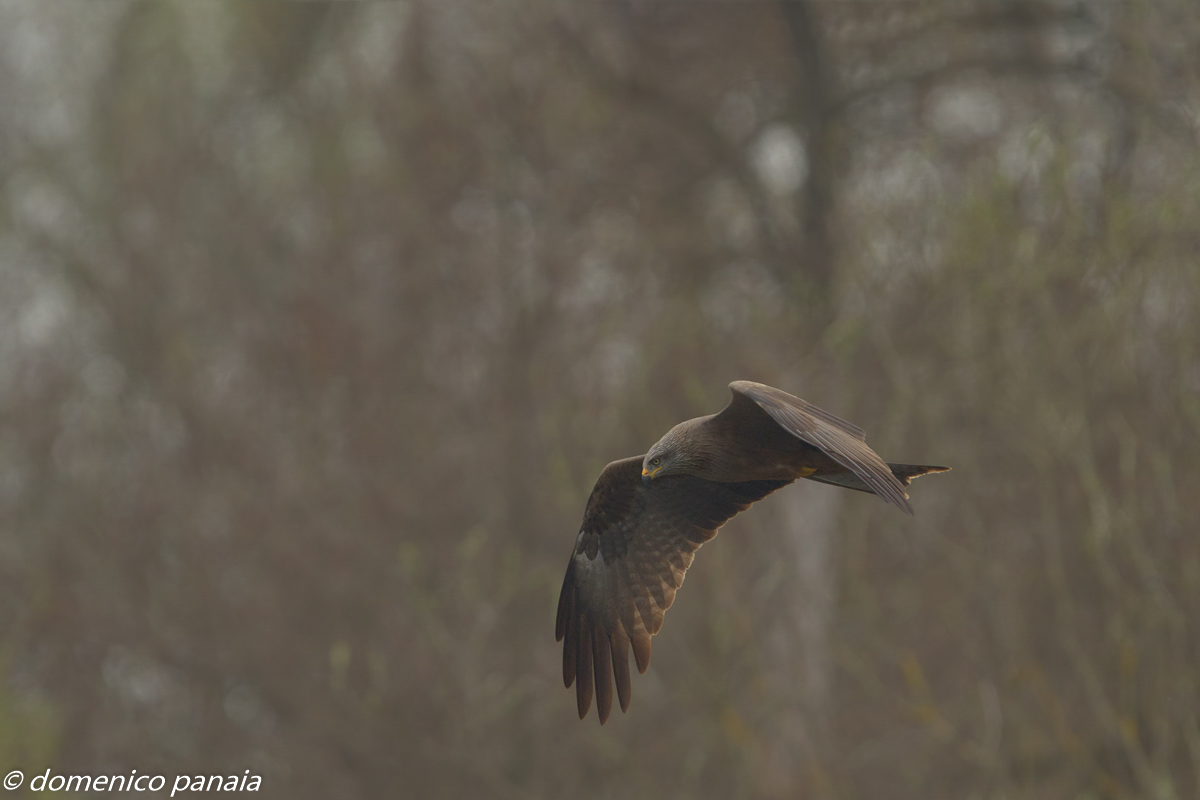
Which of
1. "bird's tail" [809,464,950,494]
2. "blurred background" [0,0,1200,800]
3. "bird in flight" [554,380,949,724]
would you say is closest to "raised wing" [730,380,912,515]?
"bird's tail" [809,464,950,494]

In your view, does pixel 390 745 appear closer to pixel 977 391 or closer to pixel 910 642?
pixel 910 642

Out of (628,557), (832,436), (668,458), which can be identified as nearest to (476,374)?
(628,557)

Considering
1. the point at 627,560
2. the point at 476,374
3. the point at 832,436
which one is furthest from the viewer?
the point at 476,374

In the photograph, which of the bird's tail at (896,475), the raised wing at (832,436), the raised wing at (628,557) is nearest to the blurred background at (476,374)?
the raised wing at (628,557)

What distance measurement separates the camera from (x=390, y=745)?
11016 mm

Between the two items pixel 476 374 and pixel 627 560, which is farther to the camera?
pixel 476 374

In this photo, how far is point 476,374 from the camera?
482 inches

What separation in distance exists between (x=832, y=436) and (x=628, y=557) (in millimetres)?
1878

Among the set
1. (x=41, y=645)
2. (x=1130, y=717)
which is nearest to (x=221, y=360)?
(x=41, y=645)

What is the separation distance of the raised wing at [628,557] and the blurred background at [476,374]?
4.05m

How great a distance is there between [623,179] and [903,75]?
2548mm

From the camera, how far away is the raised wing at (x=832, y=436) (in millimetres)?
3529

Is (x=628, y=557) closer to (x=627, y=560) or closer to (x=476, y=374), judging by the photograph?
(x=627, y=560)

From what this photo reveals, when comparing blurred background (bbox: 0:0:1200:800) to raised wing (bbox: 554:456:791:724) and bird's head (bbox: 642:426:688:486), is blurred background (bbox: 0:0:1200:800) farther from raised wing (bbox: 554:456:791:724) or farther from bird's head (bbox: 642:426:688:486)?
bird's head (bbox: 642:426:688:486)
